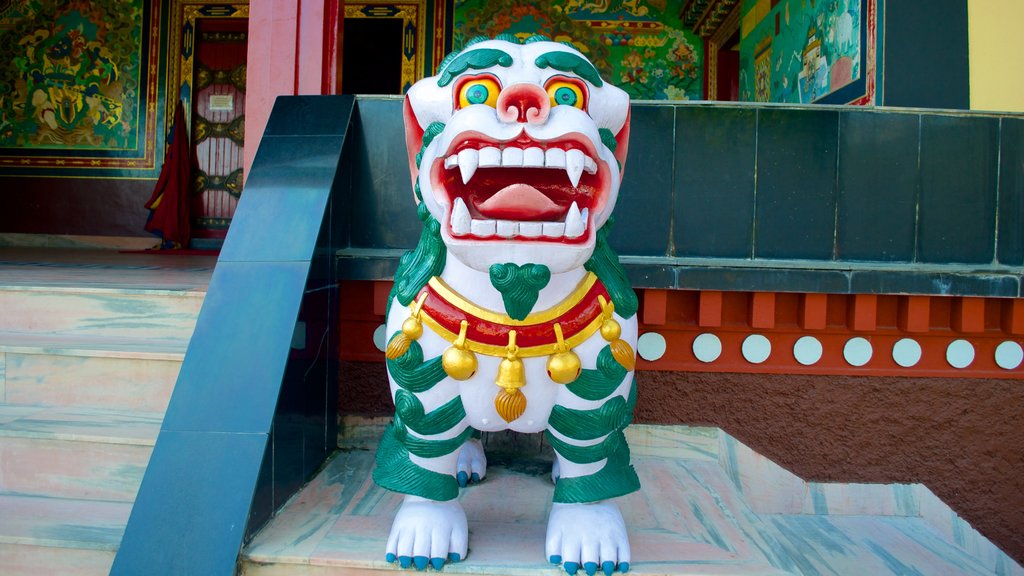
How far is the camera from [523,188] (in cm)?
133

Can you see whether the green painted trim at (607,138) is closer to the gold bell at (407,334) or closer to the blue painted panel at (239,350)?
the gold bell at (407,334)

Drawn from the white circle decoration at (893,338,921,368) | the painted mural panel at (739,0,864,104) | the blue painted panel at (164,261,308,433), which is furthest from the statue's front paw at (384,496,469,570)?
the painted mural panel at (739,0,864,104)

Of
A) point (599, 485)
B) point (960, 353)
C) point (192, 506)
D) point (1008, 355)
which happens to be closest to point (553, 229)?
point (599, 485)

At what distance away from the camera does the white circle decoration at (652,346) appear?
2355 mm

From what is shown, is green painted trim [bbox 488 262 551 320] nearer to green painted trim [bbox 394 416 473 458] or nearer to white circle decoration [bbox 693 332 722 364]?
green painted trim [bbox 394 416 473 458]

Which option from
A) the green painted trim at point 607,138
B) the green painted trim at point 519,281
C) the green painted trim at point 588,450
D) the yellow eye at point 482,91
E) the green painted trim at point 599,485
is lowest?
the green painted trim at point 599,485

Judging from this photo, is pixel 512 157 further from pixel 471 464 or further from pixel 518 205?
pixel 471 464

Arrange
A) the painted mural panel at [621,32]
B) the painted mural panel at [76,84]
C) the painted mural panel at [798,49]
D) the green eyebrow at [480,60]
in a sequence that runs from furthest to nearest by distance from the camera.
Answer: the painted mural panel at [76,84]
the painted mural panel at [621,32]
the painted mural panel at [798,49]
the green eyebrow at [480,60]

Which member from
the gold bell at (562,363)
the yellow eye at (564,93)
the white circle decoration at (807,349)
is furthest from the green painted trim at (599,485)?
the white circle decoration at (807,349)

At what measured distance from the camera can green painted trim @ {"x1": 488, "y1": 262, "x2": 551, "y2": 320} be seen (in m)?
1.37

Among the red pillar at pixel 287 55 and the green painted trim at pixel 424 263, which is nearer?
the green painted trim at pixel 424 263

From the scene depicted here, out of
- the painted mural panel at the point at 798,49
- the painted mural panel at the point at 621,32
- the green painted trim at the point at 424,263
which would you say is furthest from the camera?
the painted mural panel at the point at 621,32

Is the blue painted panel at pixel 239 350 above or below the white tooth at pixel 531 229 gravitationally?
below

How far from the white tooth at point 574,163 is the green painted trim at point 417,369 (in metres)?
0.44
